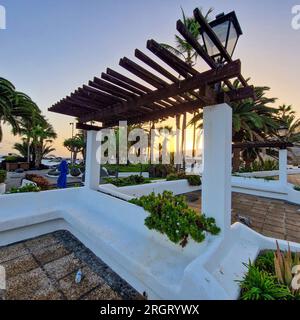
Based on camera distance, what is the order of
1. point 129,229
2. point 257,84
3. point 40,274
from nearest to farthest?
point 40,274, point 129,229, point 257,84

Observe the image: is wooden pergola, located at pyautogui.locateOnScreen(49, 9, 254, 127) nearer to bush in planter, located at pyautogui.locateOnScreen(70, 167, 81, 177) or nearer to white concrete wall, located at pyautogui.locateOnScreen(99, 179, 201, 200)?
white concrete wall, located at pyautogui.locateOnScreen(99, 179, 201, 200)

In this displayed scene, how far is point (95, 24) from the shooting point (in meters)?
5.29

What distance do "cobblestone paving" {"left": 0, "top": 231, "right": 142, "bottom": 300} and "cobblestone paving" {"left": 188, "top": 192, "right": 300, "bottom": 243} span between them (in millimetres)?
3750

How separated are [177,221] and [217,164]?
44.5 inches

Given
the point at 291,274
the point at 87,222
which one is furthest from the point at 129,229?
the point at 291,274

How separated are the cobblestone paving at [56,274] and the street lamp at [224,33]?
3682mm

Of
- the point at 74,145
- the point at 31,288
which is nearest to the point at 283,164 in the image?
the point at 31,288

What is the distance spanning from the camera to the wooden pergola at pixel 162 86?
2.08 m

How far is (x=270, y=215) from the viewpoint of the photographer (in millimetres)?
5672

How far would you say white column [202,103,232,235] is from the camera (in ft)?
8.85

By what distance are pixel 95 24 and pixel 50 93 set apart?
16.3ft

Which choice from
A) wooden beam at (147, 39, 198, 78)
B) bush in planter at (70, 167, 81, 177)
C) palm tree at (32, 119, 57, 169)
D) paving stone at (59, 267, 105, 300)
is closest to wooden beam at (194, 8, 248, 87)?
wooden beam at (147, 39, 198, 78)

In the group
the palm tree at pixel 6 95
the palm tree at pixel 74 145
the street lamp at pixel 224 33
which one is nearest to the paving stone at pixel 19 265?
the street lamp at pixel 224 33
